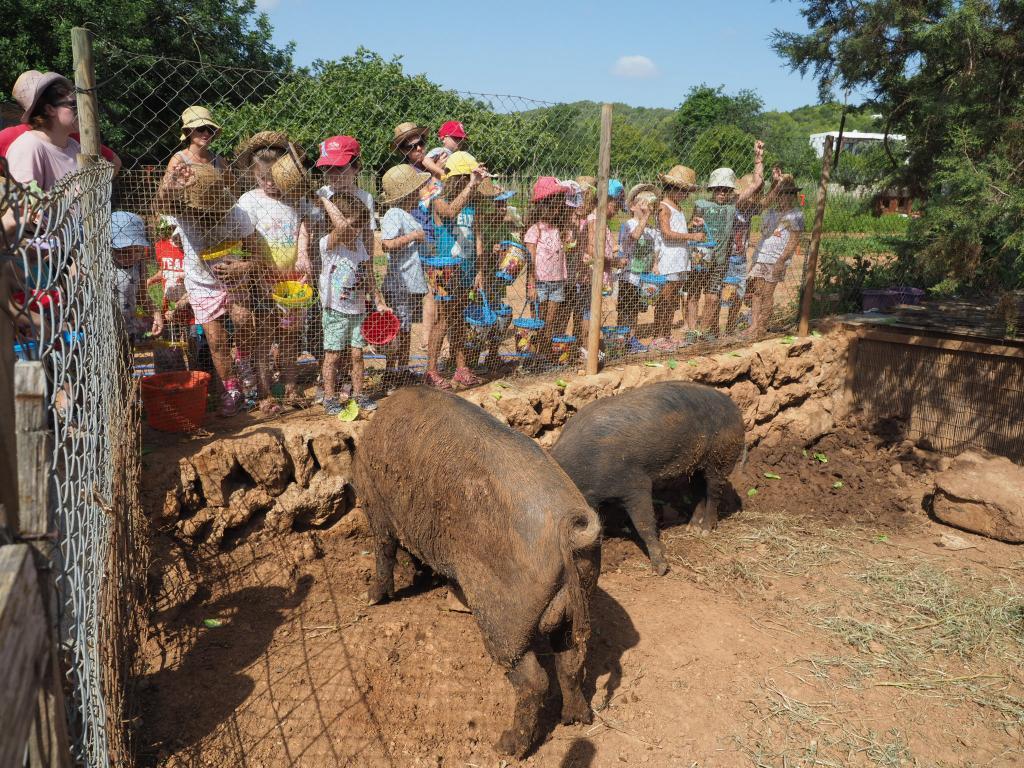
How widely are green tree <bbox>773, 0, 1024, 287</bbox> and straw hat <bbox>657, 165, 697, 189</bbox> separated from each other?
1.63 metres

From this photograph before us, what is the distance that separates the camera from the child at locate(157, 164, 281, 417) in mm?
4641

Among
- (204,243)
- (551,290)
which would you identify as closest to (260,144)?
(204,243)

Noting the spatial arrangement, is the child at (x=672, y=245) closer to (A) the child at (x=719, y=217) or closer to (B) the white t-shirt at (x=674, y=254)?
(B) the white t-shirt at (x=674, y=254)

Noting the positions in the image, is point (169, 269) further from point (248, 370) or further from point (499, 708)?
point (499, 708)

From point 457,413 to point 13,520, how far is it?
2605 millimetres

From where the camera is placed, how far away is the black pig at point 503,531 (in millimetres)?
3223

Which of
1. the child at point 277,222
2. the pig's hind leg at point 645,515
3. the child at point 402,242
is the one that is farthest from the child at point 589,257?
the child at point 277,222

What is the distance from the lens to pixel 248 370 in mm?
5273

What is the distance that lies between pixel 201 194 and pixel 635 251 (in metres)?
3.80

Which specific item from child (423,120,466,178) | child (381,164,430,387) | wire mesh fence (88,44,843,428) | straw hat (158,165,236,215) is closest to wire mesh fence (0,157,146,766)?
straw hat (158,165,236,215)

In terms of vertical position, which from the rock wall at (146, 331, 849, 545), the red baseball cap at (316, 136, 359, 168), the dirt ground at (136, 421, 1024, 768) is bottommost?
the dirt ground at (136, 421, 1024, 768)

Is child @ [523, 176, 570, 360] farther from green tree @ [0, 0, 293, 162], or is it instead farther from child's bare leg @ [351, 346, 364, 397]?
green tree @ [0, 0, 293, 162]

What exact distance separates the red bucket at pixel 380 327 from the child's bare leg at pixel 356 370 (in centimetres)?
14

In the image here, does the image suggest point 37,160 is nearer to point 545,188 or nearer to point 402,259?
point 402,259
